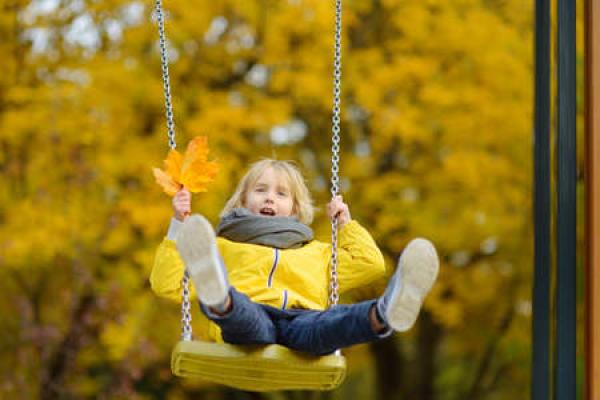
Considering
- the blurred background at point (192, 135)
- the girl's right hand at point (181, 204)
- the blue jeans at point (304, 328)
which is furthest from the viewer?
the blurred background at point (192, 135)

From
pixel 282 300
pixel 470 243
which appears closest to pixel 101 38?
pixel 470 243

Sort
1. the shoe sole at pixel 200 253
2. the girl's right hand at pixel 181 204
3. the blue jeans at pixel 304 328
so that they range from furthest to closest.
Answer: the girl's right hand at pixel 181 204 → the blue jeans at pixel 304 328 → the shoe sole at pixel 200 253

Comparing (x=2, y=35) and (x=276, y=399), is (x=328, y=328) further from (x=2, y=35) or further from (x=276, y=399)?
(x=276, y=399)

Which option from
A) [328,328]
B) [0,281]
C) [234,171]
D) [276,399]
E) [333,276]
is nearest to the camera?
[328,328]

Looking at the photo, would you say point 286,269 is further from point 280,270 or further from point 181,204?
point 181,204

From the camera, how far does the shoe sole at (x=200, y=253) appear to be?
2.45 m

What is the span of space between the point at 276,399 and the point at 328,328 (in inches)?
250

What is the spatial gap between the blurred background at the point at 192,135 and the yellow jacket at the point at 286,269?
4030 mm

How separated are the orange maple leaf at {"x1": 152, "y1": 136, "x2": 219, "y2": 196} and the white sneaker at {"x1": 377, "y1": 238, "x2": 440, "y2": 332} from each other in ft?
2.33

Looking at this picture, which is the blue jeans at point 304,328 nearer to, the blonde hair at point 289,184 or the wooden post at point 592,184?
the blonde hair at point 289,184

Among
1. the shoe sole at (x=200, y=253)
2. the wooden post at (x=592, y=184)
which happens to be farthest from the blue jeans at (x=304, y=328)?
the wooden post at (x=592, y=184)

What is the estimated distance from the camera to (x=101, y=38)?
7.62 m

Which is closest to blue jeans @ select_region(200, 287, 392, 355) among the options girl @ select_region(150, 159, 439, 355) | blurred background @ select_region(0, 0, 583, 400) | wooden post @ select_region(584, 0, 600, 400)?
girl @ select_region(150, 159, 439, 355)

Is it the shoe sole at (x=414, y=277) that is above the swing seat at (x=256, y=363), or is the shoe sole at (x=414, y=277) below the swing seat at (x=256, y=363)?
above
